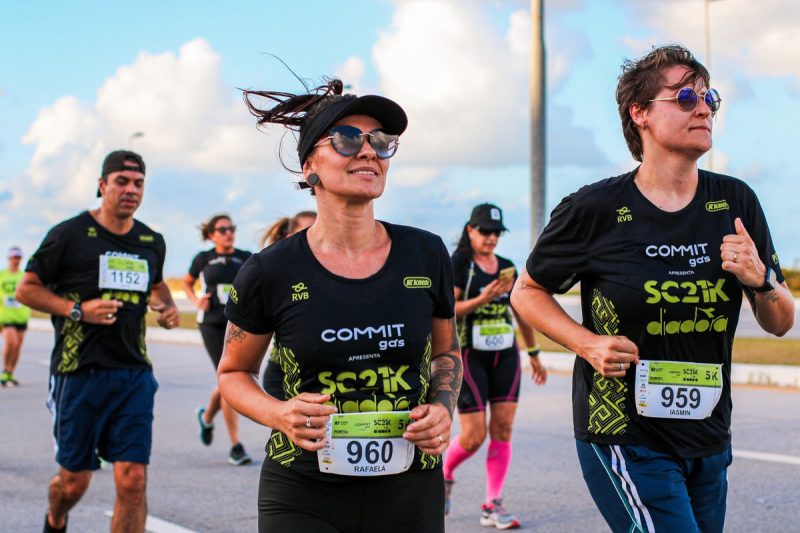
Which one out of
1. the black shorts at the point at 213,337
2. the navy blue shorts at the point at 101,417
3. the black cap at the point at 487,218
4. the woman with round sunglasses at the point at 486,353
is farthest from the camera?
the black shorts at the point at 213,337

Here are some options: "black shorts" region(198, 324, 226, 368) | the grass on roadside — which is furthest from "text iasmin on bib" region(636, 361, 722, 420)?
the grass on roadside

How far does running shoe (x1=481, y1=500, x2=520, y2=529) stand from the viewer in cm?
689

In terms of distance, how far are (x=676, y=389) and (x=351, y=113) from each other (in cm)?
142

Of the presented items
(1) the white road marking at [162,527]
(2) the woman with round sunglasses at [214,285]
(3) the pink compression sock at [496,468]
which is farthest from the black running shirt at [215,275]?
(3) the pink compression sock at [496,468]

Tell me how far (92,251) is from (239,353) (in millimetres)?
2860

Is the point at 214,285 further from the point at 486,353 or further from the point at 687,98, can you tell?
the point at 687,98

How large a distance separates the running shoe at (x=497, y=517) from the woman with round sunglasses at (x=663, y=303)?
3026 millimetres

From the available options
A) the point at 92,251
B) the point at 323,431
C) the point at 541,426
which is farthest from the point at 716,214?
the point at 541,426

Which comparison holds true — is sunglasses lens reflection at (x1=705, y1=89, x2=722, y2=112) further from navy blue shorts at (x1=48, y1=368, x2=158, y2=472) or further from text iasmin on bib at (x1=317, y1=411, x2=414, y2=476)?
navy blue shorts at (x1=48, y1=368, x2=158, y2=472)

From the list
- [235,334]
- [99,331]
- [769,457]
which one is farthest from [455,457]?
[235,334]

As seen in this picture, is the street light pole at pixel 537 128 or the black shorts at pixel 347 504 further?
the street light pole at pixel 537 128

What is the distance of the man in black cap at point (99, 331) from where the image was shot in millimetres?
6043

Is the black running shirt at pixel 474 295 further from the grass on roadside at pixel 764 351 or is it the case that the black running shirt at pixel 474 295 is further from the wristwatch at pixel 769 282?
the grass on roadside at pixel 764 351

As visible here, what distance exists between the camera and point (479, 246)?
25.7 feet
